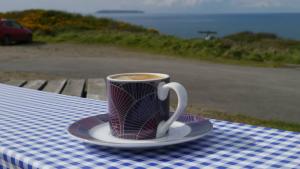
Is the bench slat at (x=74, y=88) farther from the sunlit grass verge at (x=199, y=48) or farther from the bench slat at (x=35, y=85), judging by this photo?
the sunlit grass verge at (x=199, y=48)

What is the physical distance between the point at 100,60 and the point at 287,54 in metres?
6.73

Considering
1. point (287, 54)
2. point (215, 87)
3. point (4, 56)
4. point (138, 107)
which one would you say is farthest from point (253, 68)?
point (138, 107)

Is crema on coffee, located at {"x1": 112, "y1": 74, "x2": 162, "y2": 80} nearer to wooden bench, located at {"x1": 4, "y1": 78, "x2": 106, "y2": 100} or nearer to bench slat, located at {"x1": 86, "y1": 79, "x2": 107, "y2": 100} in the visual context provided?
bench slat, located at {"x1": 86, "y1": 79, "x2": 107, "y2": 100}

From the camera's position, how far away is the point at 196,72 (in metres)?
12.9

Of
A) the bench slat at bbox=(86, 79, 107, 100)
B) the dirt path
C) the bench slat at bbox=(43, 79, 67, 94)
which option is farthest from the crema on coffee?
the dirt path

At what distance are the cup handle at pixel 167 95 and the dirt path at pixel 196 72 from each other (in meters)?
5.73

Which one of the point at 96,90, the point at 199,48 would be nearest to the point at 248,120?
the point at 96,90

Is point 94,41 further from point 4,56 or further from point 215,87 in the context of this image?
point 215,87

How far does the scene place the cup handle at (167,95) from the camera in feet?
4.85

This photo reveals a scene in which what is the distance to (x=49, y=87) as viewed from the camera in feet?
14.9

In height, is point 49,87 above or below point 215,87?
A: above

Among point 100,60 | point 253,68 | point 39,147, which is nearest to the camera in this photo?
point 39,147

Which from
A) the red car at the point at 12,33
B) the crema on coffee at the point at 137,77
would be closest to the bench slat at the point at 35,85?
the crema on coffee at the point at 137,77

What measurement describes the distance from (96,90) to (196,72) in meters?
8.76
